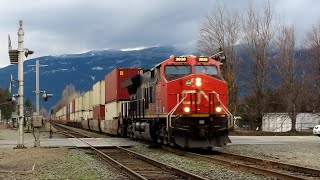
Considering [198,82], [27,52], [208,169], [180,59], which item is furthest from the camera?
[27,52]

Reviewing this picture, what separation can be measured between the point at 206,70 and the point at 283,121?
1707 inches

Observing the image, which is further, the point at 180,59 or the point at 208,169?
the point at 180,59

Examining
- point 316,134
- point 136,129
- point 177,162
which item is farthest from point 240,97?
point 177,162

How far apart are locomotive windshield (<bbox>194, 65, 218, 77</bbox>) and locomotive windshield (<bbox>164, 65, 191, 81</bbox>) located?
352mm

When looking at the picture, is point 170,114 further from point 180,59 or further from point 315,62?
point 315,62

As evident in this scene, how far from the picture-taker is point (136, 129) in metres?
25.0

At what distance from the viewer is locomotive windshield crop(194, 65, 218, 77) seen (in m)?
19.8

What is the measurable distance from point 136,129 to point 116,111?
26.9 ft

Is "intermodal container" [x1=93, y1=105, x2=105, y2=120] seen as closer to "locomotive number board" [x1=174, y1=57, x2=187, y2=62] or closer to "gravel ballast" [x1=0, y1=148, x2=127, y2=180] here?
"locomotive number board" [x1=174, y1=57, x2=187, y2=62]

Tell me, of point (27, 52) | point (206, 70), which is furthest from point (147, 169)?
point (27, 52)

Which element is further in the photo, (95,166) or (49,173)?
(95,166)

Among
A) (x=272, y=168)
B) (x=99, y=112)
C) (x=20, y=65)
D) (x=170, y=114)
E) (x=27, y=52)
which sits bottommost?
(x=272, y=168)

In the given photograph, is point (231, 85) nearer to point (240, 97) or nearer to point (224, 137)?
point (240, 97)

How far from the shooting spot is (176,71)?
65.0ft
